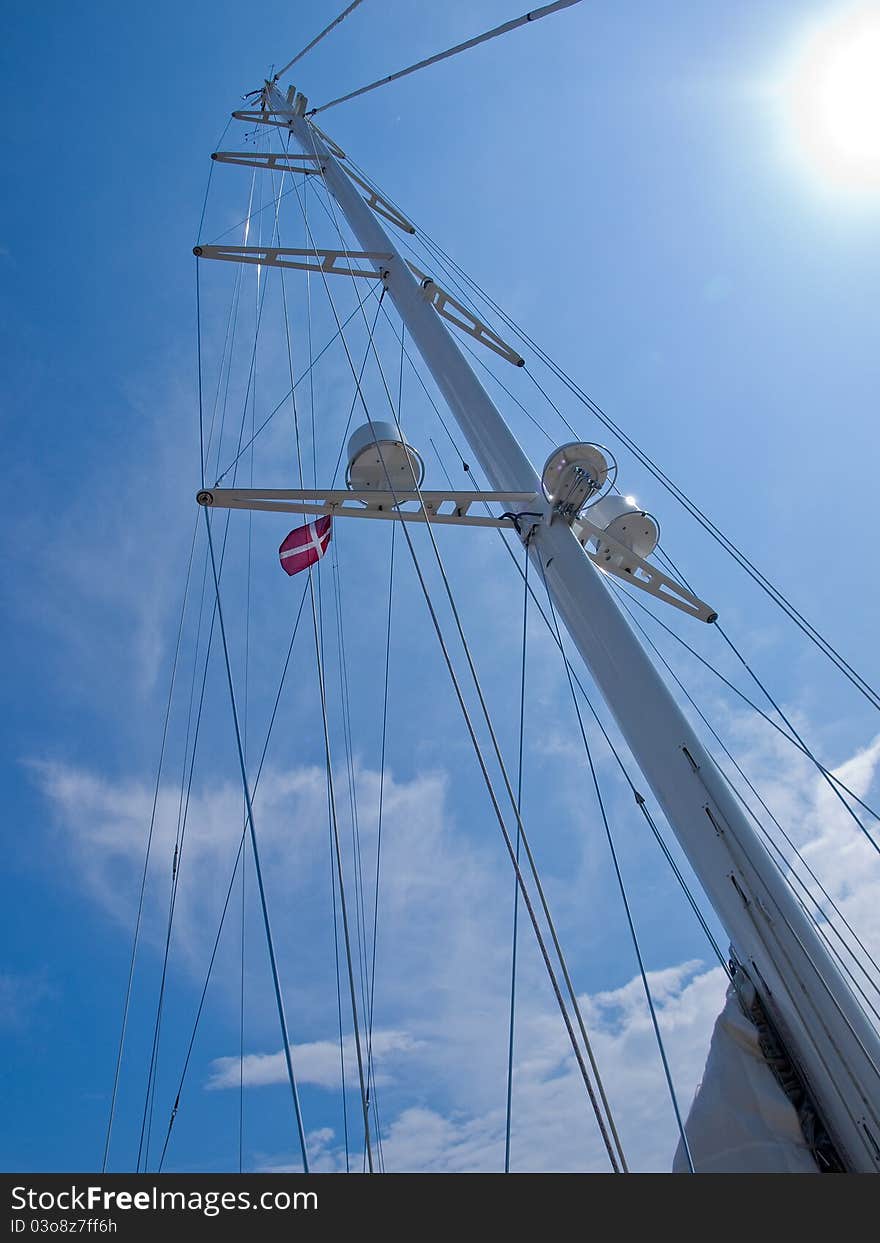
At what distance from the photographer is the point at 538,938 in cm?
303

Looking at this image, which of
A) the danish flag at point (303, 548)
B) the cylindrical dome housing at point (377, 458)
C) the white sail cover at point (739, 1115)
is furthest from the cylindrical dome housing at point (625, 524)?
the white sail cover at point (739, 1115)

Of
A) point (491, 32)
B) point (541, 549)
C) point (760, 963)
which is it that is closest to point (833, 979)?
point (760, 963)

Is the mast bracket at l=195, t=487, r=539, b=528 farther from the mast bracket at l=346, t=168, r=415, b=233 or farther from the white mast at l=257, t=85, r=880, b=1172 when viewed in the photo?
the mast bracket at l=346, t=168, r=415, b=233

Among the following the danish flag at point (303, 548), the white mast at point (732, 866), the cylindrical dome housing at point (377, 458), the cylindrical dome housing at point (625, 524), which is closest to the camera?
the white mast at point (732, 866)

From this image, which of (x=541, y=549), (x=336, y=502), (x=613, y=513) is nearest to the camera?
(x=541, y=549)

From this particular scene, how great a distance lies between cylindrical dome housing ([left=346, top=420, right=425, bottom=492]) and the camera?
656 centimetres

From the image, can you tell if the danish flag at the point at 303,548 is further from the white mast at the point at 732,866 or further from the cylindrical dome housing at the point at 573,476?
the cylindrical dome housing at the point at 573,476

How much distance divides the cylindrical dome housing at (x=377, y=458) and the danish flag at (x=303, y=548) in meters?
0.57

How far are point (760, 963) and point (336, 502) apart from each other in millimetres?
4169

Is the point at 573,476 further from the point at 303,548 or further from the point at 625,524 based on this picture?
the point at 303,548

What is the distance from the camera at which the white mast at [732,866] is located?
108 inches

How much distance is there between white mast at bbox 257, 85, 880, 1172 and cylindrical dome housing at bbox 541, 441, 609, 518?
8.4 inches
